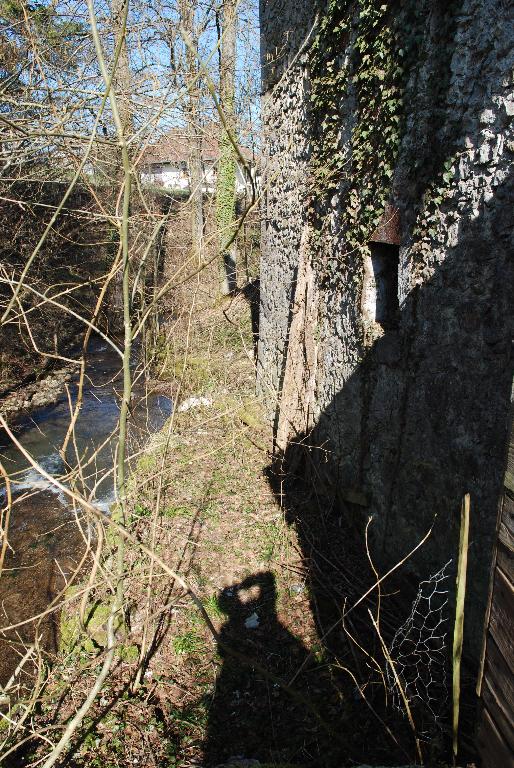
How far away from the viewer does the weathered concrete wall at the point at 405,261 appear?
3.11 meters

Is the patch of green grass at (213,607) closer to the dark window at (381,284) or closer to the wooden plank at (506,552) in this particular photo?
the dark window at (381,284)

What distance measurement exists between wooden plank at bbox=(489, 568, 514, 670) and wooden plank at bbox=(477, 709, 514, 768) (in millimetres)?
244

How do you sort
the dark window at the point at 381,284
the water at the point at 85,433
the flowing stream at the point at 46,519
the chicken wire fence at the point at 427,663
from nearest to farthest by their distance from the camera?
the chicken wire fence at the point at 427,663 < the flowing stream at the point at 46,519 < the dark window at the point at 381,284 < the water at the point at 85,433

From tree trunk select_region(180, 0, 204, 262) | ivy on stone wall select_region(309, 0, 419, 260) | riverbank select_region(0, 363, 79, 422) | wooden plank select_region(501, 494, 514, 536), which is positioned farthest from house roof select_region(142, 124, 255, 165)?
riverbank select_region(0, 363, 79, 422)

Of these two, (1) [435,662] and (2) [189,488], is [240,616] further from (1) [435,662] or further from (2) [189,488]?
(2) [189,488]

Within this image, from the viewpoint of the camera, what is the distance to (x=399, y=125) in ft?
12.5

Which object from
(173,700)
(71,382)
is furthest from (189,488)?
(71,382)

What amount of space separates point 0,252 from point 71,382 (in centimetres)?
316

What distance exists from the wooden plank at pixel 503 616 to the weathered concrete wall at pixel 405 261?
1816mm

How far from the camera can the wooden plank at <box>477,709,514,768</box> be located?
1.39m

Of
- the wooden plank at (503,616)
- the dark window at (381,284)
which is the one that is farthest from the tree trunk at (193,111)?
the wooden plank at (503,616)

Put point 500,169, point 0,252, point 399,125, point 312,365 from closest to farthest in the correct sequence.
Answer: point 500,169 < point 399,125 < point 312,365 < point 0,252

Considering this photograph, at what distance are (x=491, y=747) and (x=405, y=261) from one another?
3199 millimetres

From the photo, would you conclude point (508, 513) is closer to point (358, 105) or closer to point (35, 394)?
point (358, 105)
